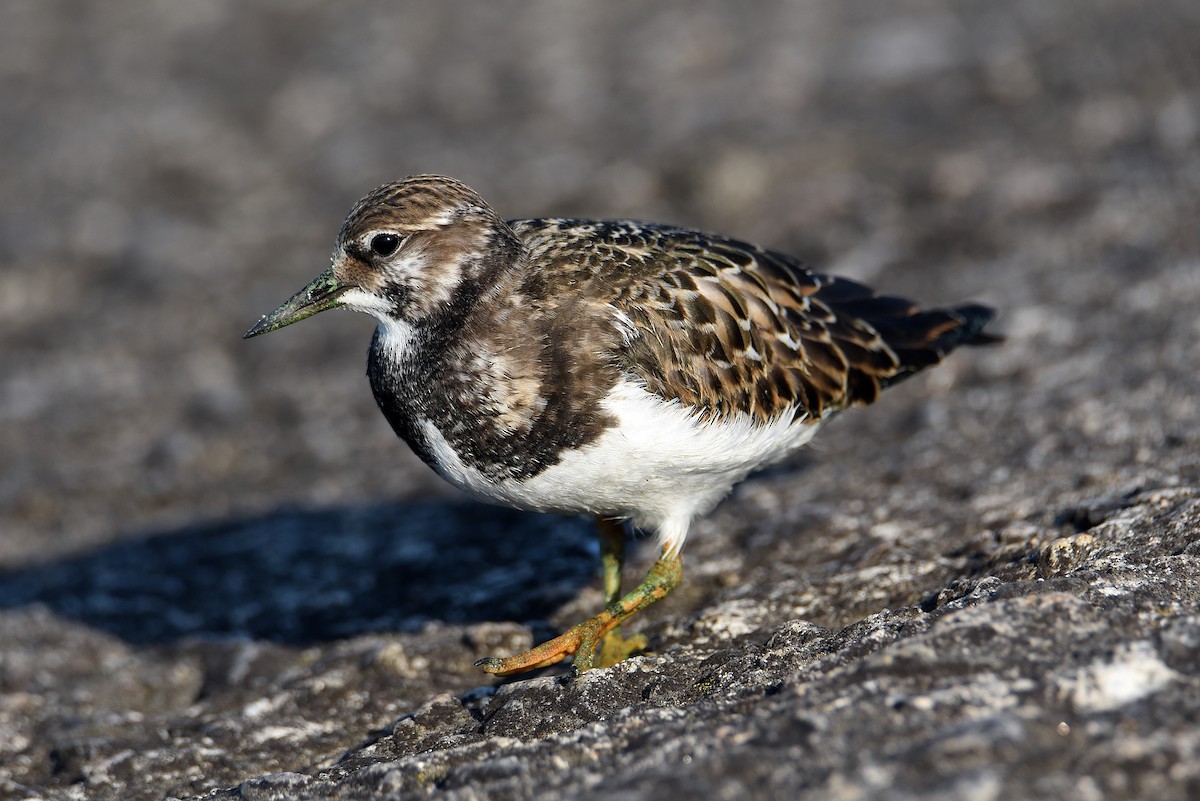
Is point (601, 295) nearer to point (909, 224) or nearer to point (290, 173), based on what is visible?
point (909, 224)

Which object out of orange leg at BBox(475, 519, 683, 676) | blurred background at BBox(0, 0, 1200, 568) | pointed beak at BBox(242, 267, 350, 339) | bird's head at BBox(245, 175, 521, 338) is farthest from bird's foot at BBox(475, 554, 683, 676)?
blurred background at BBox(0, 0, 1200, 568)

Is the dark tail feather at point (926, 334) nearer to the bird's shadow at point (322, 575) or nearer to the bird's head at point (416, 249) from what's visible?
the bird's shadow at point (322, 575)

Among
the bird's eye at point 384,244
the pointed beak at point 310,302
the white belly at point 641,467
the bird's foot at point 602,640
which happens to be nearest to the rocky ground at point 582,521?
the bird's foot at point 602,640

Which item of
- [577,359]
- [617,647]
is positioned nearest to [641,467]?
[577,359]

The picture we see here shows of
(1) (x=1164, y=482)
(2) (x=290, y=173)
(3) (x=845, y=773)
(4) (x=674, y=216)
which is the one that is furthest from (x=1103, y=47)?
(3) (x=845, y=773)

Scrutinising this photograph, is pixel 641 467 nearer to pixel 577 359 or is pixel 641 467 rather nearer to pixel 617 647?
pixel 577 359
